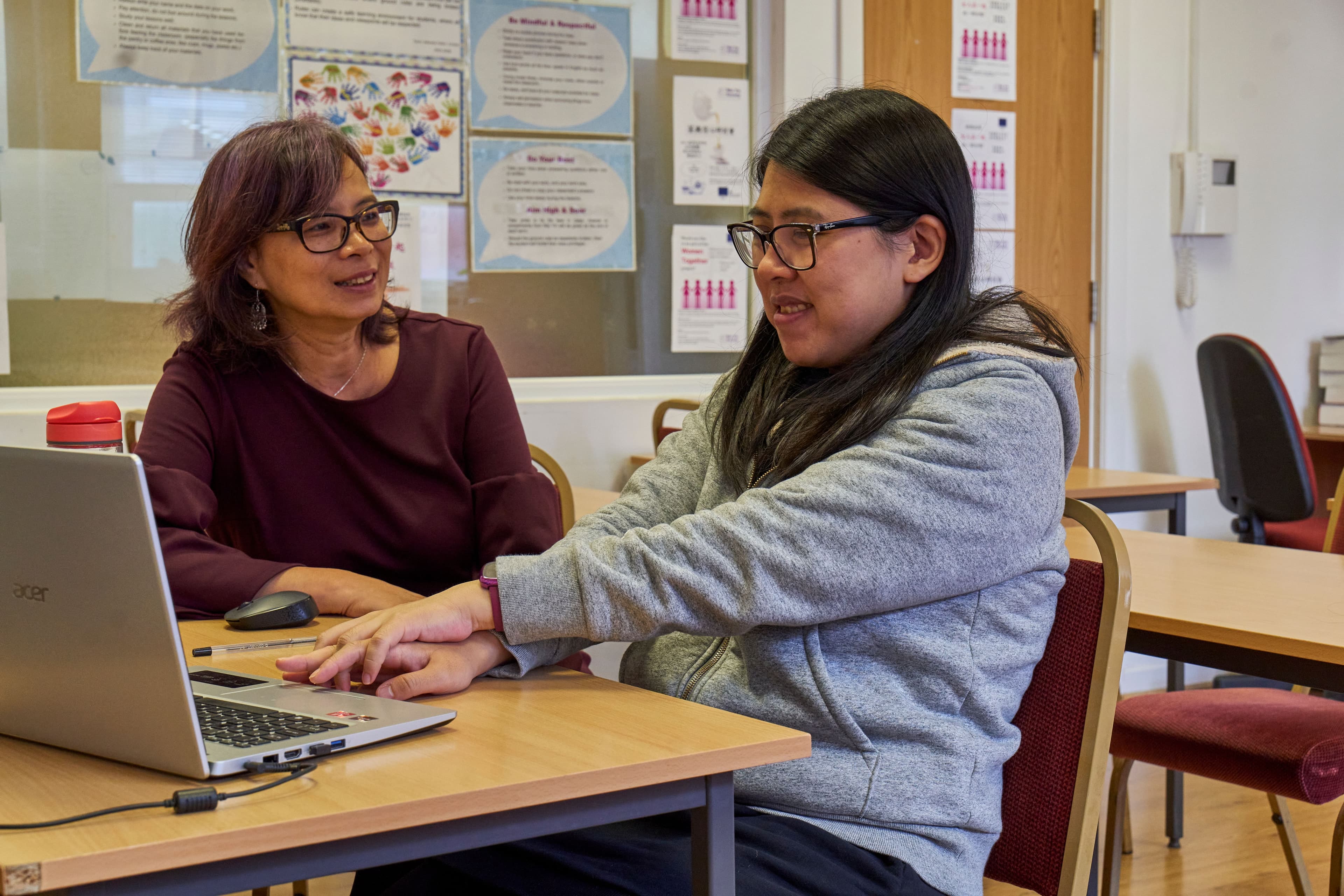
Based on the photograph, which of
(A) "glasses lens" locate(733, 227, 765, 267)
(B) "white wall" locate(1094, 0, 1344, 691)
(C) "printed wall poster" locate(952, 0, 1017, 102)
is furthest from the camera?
(B) "white wall" locate(1094, 0, 1344, 691)

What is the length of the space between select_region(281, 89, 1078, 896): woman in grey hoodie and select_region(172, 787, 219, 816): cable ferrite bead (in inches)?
11.8

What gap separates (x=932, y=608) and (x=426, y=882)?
0.49 m

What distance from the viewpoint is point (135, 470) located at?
2.49ft

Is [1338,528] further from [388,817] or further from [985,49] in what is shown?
[985,49]

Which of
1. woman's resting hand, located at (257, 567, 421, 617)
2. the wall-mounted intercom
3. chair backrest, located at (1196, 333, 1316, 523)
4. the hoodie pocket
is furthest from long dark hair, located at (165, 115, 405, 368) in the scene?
the wall-mounted intercom

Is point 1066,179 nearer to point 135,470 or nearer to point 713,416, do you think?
point 713,416

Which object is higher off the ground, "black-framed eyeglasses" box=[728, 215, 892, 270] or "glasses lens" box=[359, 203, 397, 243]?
"glasses lens" box=[359, 203, 397, 243]

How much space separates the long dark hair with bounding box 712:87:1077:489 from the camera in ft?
4.06

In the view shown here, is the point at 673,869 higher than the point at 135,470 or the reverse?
the reverse

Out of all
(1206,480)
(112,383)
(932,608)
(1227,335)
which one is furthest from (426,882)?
(1227,335)

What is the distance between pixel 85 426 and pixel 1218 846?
2409 mm

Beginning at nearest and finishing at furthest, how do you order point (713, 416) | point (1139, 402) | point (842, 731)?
1. point (842, 731)
2. point (713, 416)
3. point (1139, 402)

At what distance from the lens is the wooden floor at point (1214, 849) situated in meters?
2.48

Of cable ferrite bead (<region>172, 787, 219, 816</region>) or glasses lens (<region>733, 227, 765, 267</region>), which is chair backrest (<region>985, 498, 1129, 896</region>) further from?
cable ferrite bead (<region>172, 787, 219, 816</region>)
